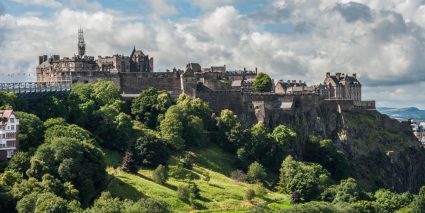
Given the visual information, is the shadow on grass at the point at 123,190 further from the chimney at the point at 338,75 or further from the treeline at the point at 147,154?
the chimney at the point at 338,75

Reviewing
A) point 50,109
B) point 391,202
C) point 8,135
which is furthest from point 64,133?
point 391,202

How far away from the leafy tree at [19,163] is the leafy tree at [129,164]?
18354 mm

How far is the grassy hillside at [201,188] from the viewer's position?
85188 mm

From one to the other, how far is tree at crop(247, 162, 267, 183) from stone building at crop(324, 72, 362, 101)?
77323 millimetres

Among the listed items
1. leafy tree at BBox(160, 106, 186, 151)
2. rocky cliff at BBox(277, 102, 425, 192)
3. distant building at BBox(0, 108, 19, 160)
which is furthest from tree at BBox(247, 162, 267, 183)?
distant building at BBox(0, 108, 19, 160)

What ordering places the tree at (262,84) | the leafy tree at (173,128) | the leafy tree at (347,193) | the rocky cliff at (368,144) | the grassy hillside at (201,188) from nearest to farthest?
the grassy hillside at (201,188) < the leafy tree at (347,193) < the leafy tree at (173,128) < the rocky cliff at (368,144) < the tree at (262,84)

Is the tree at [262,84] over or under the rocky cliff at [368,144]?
over

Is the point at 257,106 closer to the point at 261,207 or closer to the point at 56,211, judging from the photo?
the point at 261,207

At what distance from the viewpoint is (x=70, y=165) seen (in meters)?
76.6

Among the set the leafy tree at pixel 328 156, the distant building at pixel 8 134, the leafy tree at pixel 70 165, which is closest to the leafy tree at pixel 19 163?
the leafy tree at pixel 70 165

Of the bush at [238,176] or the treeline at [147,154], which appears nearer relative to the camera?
the treeline at [147,154]

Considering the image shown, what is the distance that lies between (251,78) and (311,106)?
3181 centimetres

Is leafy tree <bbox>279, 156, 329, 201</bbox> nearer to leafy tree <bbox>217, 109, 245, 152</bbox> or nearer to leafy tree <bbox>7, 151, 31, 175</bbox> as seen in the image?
leafy tree <bbox>217, 109, 245, 152</bbox>

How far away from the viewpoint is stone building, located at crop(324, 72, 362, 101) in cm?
17850
